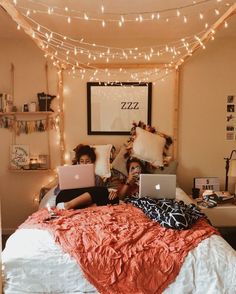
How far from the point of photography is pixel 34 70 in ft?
12.5

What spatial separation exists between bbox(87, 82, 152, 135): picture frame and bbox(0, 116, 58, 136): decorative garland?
52 cm

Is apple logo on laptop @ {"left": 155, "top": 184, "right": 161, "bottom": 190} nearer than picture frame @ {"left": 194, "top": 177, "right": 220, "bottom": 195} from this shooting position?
Yes

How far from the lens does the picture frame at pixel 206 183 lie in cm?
374

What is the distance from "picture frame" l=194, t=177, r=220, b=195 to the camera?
3736 millimetres

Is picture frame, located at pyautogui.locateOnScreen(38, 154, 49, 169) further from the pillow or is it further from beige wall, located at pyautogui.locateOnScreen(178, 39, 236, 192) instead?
beige wall, located at pyautogui.locateOnScreen(178, 39, 236, 192)

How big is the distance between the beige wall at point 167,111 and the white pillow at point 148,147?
263 millimetres

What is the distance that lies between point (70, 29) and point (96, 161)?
1608 mm

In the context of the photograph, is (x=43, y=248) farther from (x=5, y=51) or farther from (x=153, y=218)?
(x=5, y=51)

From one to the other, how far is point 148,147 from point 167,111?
0.60 meters

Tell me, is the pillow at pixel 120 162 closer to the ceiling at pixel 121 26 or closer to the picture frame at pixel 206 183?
the picture frame at pixel 206 183

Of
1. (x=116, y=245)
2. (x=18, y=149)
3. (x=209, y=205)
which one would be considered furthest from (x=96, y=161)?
(x=116, y=245)

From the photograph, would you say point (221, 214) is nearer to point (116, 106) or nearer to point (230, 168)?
point (230, 168)

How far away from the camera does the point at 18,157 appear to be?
3.83 metres

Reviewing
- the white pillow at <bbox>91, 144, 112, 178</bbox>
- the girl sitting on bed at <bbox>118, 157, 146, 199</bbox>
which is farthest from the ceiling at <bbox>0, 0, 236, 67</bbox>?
the girl sitting on bed at <bbox>118, 157, 146, 199</bbox>
